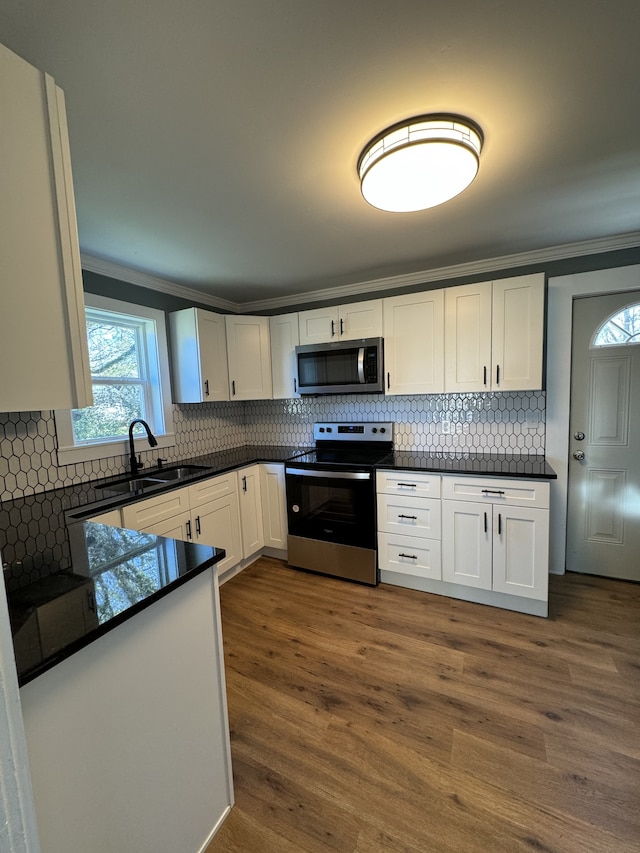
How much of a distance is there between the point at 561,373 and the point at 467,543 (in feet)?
4.64

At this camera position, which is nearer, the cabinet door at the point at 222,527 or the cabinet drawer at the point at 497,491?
the cabinet drawer at the point at 497,491

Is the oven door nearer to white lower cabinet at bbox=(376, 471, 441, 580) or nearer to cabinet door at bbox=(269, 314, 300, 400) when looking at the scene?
white lower cabinet at bbox=(376, 471, 441, 580)

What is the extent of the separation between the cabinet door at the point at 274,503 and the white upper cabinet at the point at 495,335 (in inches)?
61.5

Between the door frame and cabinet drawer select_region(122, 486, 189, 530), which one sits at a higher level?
the door frame

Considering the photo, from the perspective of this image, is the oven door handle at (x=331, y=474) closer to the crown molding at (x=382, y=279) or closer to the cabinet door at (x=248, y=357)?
the cabinet door at (x=248, y=357)

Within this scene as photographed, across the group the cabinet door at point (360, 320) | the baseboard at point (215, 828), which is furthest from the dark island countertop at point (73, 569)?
the cabinet door at point (360, 320)

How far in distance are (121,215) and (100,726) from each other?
6.92 ft

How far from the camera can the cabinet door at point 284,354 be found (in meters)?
3.24

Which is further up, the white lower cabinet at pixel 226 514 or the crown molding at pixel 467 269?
the crown molding at pixel 467 269

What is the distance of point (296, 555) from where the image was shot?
9.85 feet

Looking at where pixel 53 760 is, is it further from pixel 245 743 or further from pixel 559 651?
pixel 559 651

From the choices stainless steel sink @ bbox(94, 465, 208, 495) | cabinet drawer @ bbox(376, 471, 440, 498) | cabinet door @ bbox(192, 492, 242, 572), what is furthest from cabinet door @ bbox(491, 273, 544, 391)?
stainless steel sink @ bbox(94, 465, 208, 495)

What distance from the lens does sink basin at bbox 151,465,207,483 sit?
2.72m

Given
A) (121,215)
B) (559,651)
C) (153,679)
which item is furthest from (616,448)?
(121,215)
